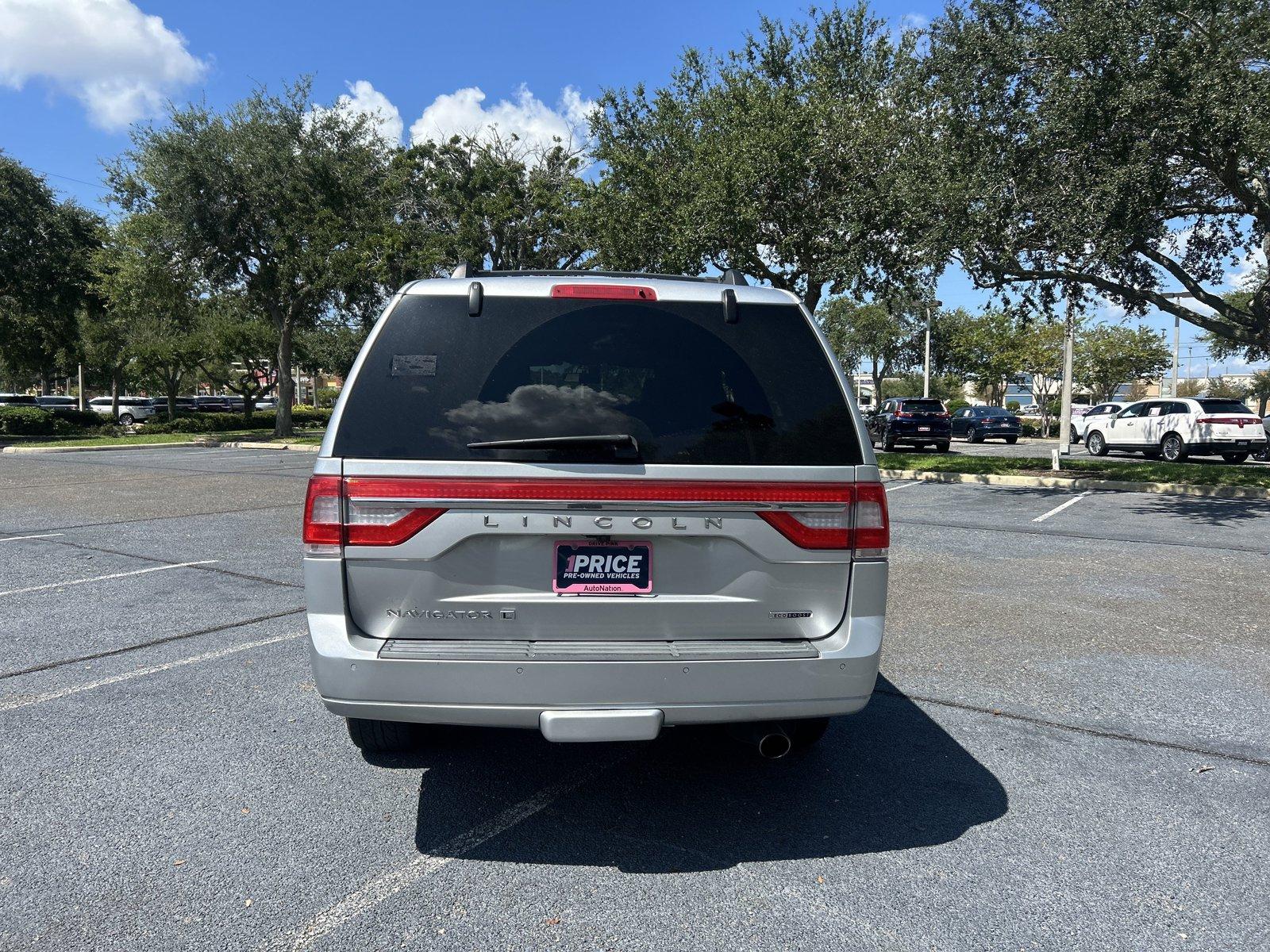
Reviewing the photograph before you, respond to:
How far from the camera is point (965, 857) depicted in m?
3.27

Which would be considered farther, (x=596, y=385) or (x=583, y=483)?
(x=596, y=385)

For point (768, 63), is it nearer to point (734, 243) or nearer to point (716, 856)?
point (734, 243)

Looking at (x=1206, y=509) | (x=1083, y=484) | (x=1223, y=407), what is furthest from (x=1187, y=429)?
(x=1206, y=509)

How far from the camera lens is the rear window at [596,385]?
10.3 feet

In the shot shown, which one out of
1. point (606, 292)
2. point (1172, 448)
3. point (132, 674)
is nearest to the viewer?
point (606, 292)

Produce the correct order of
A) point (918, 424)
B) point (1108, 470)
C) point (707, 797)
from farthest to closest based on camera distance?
point (918, 424) → point (1108, 470) → point (707, 797)

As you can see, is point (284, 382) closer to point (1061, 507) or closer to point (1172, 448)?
point (1061, 507)

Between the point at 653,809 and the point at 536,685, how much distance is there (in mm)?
949

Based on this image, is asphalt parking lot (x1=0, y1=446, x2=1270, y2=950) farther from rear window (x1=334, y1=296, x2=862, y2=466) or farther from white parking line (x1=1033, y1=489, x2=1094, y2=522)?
white parking line (x1=1033, y1=489, x2=1094, y2=522)

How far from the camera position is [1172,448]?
2394 centimetres

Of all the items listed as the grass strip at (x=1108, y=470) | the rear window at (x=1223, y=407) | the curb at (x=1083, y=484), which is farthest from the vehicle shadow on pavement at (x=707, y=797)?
the rear window at (x=1223, y=407)

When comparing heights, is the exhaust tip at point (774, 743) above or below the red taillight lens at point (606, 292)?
below

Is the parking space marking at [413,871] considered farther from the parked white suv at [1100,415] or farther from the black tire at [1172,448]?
the parked white suv at [1100,415]

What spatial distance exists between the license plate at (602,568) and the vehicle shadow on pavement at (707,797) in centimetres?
96
